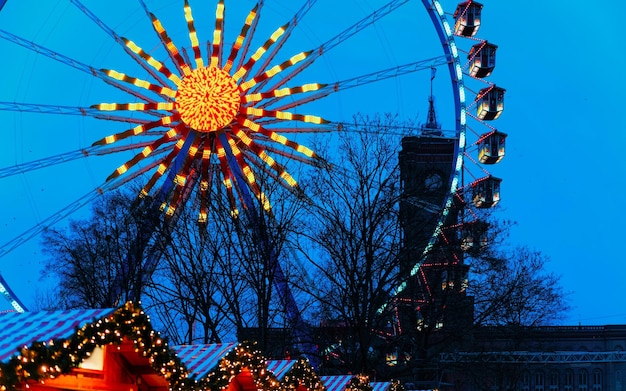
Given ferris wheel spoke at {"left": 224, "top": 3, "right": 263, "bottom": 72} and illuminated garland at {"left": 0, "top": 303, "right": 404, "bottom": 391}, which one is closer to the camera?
illuminated garland at {"left": 0, "top": 303, "right": 404, "bottom": 391}

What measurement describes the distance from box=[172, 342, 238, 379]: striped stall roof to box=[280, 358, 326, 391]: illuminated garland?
1755 mm

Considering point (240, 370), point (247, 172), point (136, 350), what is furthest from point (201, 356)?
point (247, 172)

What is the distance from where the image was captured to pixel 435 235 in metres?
32.3

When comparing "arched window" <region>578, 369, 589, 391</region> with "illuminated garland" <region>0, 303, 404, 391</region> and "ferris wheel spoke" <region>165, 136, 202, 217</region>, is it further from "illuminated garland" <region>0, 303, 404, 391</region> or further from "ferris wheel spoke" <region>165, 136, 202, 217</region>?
"illuminated garland" <region>0, 303, 404, 391</region>

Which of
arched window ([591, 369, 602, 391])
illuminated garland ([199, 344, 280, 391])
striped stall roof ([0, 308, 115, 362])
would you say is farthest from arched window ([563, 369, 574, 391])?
striped stall roof ([0, 308, 115, 362])

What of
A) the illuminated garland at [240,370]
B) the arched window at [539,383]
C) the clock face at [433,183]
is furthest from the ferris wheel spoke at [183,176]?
the arched window at [539,383]

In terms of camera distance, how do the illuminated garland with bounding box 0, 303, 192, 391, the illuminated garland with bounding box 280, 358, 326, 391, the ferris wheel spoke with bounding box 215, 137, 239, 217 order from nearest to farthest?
the illuminated garland with bounding box 0, 303, 192, 391
the illuminated garland with bounding box 280, 358, 326, 391
the ferris wheel spoke with bounding box 215, 137, 239, 217

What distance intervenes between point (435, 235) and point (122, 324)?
69.3ft

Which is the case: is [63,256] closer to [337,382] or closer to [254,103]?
[254,103]

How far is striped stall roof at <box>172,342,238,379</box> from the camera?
571 inches

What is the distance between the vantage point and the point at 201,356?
1535 cm

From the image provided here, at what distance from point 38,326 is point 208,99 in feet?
68.3

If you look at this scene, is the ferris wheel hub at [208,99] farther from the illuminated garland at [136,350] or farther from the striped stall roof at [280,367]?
the illuminated garland at [136,350]

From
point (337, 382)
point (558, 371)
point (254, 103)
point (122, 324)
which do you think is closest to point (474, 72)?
point (254, 103)
